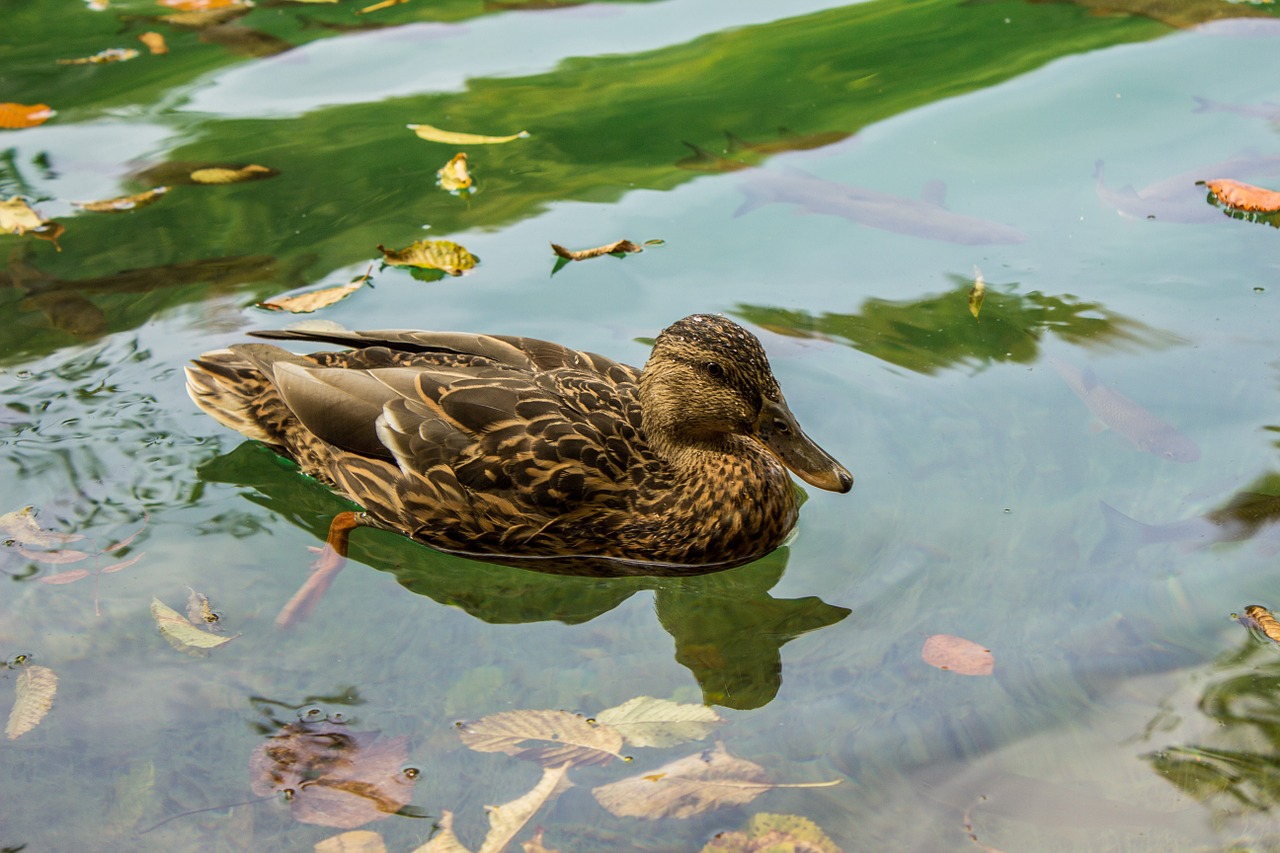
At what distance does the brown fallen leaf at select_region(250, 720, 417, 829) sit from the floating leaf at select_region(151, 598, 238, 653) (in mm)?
542

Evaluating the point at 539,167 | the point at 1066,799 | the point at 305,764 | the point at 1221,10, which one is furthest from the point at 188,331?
the point at 1221,10

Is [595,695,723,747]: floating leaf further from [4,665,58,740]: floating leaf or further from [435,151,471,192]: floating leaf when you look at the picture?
[435,151,471,192]: floating leaf

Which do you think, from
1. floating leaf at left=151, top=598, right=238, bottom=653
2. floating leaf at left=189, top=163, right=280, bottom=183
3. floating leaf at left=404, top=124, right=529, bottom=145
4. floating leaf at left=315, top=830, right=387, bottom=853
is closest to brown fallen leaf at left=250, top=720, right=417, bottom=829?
floating leaf at left=315, top=830, right=387, bottom=853

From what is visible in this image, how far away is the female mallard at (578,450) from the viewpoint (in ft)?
15.1

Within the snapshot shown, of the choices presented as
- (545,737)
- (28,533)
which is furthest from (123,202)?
(545,737)

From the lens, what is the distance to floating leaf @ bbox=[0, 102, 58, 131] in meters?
7.41

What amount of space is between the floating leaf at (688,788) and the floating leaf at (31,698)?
183 cm

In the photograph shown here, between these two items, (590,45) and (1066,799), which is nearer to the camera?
(1066,799)

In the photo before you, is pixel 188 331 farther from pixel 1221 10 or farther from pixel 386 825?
→ pixel 1221 10

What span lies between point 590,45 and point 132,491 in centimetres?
453

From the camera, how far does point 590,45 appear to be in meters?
8.13

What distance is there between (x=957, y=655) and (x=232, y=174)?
4.89m

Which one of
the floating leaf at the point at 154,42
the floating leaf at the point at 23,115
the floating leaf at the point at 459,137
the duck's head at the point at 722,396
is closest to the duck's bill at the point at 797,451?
the duck's head at the point at 722,396

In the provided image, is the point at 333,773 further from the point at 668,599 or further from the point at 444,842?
the point at 668,599
